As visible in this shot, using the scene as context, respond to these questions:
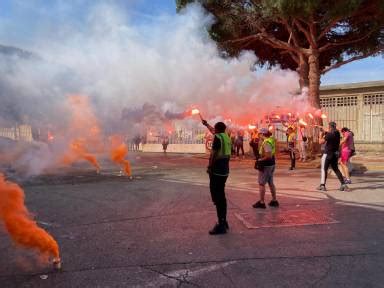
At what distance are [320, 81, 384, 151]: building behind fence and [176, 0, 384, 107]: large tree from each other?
6.69 ft

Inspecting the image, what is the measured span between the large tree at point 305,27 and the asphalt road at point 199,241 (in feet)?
27.4

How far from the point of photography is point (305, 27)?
58.8 feet

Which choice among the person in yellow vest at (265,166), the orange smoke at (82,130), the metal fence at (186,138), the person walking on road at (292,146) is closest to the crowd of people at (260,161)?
the person in yellow vest at (265,166)

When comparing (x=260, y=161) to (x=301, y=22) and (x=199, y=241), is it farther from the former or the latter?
(x=301, y=22)

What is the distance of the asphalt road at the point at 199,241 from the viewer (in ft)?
13.5

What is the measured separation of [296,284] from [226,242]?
5.12 ft

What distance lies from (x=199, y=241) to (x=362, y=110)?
17669mm

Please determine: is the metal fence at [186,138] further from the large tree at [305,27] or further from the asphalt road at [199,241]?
the asphalt road at [199,241]

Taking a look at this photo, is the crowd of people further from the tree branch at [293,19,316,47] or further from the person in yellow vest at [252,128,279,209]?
the tree branch at [293,19,316,47]

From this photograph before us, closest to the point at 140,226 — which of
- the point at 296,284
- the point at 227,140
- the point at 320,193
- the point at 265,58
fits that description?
the point at 227,140

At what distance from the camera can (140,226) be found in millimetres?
6227

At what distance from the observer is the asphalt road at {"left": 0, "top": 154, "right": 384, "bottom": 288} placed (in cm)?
410

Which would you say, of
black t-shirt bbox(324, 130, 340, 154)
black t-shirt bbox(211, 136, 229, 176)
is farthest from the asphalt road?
black t-shirt bbox(324, 130, 340, 154)

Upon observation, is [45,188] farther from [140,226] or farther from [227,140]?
[227,140]
